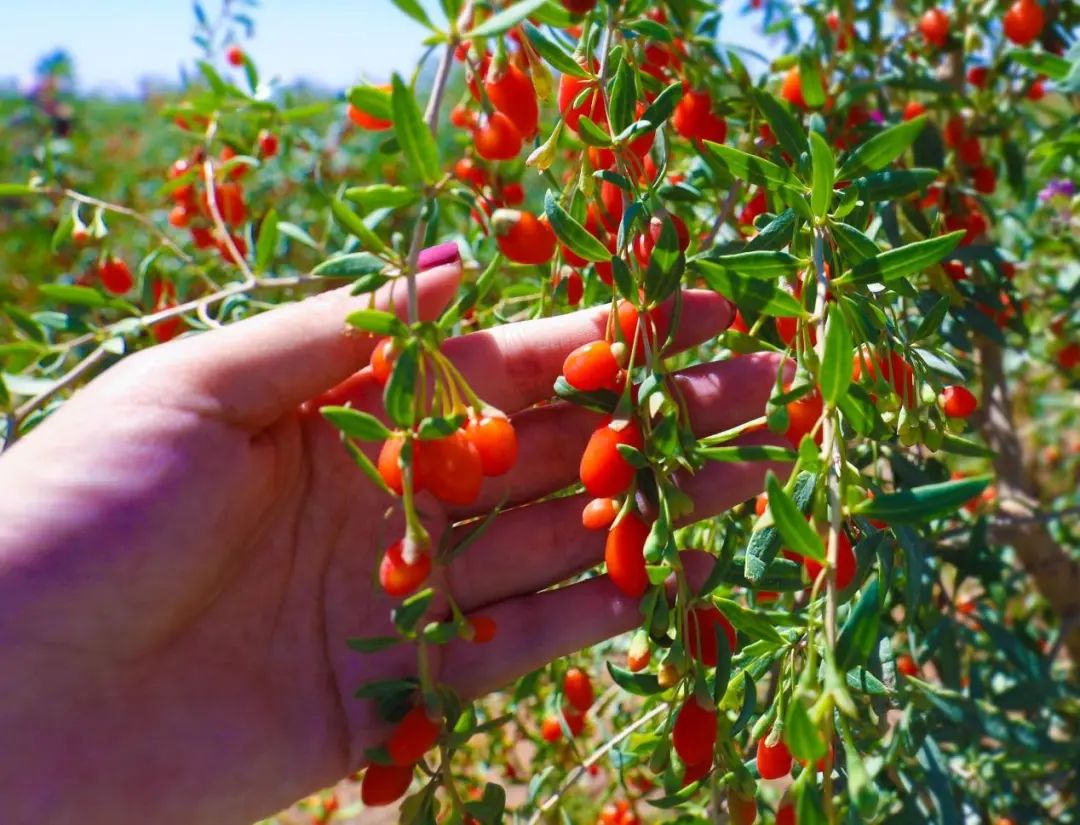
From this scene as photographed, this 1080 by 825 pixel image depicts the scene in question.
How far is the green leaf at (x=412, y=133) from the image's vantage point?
87 cm

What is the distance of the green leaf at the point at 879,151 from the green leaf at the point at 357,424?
24.1 inches

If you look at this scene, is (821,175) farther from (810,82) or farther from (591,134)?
(810,82)

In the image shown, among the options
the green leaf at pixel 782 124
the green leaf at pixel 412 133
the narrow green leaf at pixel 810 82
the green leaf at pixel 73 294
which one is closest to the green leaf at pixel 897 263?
the green leaf at pixel 782 124

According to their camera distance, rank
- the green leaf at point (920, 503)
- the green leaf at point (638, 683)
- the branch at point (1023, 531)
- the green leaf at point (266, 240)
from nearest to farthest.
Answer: the green leaf at point (920, 503)
the green leaf at point (638, 683)
the green leaf at point (266, 240)
the branch at point (1023, 531)

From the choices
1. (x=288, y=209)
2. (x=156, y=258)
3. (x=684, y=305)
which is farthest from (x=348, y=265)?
(x=288, y=209)

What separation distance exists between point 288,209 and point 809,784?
3.15m

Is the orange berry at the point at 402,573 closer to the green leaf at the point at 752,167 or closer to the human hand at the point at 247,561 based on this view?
the human hand at the point at 247,561

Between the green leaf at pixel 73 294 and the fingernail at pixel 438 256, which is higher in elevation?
the fingernail at pixel 438 256

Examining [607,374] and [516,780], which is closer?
[607,374]

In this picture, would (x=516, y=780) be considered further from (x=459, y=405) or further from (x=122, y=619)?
(x=459, y=405)

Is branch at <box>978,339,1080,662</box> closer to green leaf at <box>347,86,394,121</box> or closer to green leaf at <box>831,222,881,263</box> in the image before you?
green leaf at <box>831,222,881,263</box>

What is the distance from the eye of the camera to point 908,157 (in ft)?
5.97

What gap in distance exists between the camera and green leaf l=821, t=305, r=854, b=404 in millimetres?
848

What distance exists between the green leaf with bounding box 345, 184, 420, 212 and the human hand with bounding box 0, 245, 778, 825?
0.58 ft
